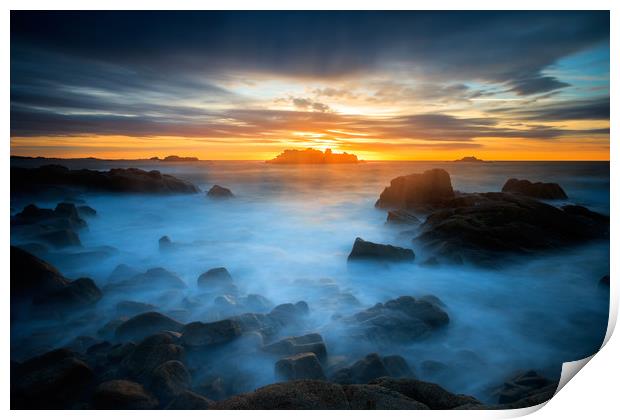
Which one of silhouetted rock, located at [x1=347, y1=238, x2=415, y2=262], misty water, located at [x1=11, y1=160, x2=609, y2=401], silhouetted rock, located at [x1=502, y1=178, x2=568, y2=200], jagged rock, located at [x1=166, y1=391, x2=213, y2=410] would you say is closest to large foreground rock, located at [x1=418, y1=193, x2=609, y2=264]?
misty water, located at [x1=11, y1=160, x2=609, y2=401]

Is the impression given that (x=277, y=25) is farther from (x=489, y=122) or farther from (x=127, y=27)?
(x=489, y=122)

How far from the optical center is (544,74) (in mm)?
4191

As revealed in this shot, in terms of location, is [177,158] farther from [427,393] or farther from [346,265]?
[427,393]

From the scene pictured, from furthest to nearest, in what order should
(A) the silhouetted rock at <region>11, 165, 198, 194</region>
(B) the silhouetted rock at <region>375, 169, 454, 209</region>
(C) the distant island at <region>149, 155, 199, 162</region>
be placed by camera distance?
(B) the silhouetted rock at <region>375, 169, 454, 209</region>, (A) the silhouetted rock at <region>11, 165, 198, 194</region>, (C) the distant island at <region>149, 155, 199, 162</region>

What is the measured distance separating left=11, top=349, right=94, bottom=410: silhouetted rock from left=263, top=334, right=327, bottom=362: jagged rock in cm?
172

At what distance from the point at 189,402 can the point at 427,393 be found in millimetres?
2057

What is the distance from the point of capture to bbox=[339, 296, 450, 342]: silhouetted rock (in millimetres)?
3826

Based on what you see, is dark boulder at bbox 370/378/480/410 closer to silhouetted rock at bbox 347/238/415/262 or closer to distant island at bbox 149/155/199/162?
silhouetted rock at bbox 347/238/415/262

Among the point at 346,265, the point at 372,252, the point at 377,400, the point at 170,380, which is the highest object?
the point at 372,252

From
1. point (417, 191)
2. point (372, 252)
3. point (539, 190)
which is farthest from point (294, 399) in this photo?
point (539, 190)

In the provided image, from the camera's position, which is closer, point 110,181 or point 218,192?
point 110,181

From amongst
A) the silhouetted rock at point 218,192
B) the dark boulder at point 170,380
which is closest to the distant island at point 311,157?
the silhouetted rock at point 218,192

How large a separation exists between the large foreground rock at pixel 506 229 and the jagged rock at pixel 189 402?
13.0 feet

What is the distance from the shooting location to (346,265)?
5004 mm
